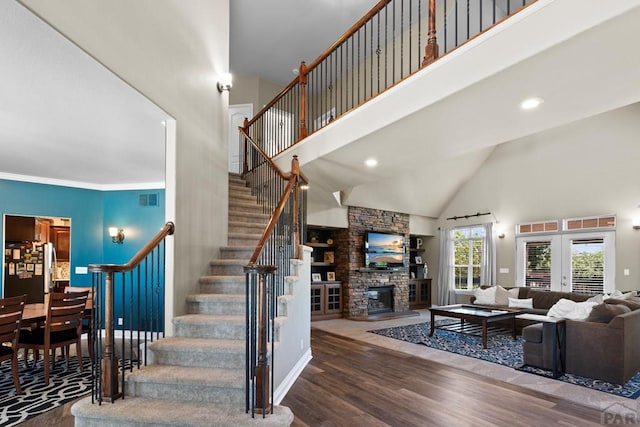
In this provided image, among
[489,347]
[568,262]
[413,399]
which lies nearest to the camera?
[413,399]

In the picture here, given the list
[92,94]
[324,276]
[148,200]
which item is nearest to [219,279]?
[92,94]

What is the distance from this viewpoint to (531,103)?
353 centimetres

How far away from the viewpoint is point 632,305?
489 centimetres

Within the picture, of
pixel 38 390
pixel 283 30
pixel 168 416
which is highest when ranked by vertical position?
pixel 283 30

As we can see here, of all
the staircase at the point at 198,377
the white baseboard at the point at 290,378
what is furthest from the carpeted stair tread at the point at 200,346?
the white baseboard at the point at 290,378

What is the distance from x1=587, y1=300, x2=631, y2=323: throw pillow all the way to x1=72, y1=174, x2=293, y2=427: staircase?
3.95 metres

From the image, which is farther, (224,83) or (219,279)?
(224,83)

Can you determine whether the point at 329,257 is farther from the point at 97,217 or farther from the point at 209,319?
the point at 209,319

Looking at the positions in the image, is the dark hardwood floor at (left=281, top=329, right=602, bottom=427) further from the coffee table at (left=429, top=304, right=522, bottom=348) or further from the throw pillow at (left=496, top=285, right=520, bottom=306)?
the throw pillow at (left=496, top=285, right=520, bottom=306)

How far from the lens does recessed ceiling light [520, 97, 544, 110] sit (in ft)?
11.3

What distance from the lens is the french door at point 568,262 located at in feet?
25.1

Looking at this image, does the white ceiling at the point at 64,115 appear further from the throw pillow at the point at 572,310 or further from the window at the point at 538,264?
the window at the point at 538,264

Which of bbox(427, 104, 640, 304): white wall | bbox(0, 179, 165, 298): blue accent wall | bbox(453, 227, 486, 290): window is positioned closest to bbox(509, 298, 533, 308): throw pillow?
bbox(427, 104, 640, 304): white wall

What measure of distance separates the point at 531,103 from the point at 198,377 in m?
3.84
